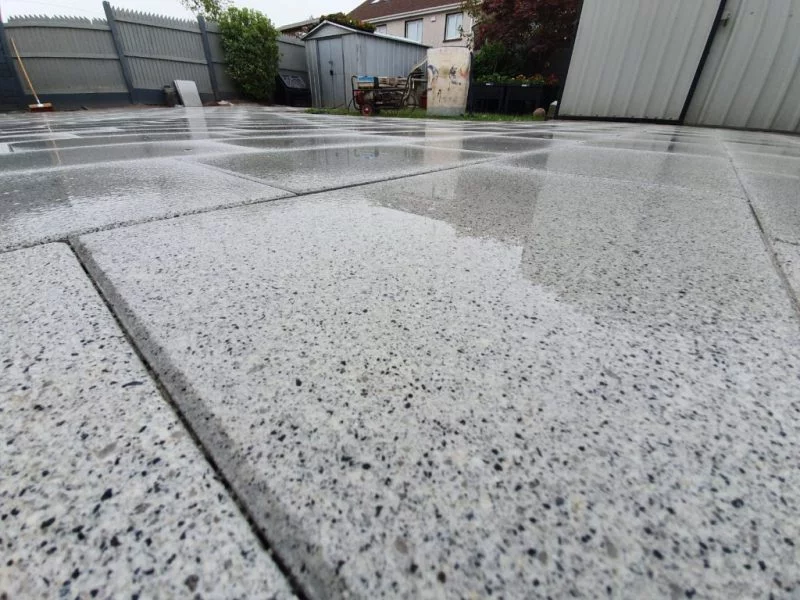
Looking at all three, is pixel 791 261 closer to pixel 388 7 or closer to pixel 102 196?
pixel 102 196

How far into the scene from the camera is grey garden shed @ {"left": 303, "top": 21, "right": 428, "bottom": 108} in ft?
32.2

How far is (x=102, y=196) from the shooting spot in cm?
96

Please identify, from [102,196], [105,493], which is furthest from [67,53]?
[105,493]

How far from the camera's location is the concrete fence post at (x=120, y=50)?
8.18 m

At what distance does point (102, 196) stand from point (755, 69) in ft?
23.3

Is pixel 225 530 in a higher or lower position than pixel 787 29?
lower

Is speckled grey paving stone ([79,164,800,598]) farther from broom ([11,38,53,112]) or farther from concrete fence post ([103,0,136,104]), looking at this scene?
concrete fence post ([103,0,136,104])

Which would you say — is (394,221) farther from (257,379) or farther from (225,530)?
(225,530)

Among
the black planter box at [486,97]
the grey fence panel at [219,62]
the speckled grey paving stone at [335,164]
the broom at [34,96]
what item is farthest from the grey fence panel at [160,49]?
the speckled grey paving stone at [335,164]

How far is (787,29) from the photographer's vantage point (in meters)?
4.55

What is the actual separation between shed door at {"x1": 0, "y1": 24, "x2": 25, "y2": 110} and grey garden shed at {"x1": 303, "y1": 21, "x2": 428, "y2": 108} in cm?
655

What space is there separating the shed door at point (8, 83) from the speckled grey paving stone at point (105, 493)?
36.0 feet

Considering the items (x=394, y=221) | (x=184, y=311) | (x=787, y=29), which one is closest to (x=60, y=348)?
(x=184, y=311)

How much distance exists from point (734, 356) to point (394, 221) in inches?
23.8
